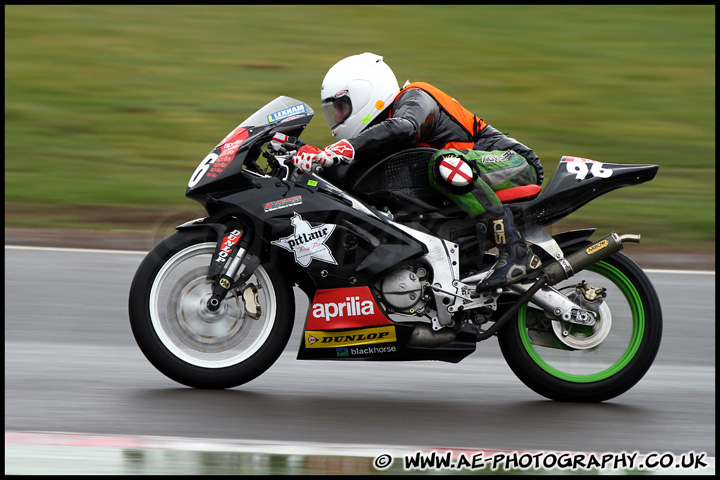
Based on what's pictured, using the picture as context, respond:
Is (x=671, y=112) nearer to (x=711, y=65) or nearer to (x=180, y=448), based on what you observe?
(x=711, y=65)

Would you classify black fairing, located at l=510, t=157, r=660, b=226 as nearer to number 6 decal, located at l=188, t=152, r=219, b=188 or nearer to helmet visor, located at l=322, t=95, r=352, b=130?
helmet visor, located at l=322, t=95, r=352, b=130

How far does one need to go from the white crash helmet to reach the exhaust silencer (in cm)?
119

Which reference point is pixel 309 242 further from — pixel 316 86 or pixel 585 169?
pixel 316 86

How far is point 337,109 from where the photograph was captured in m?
5.10

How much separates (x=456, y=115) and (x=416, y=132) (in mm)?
409

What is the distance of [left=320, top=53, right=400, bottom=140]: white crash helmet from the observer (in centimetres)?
501

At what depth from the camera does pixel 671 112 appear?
12477 millimetres

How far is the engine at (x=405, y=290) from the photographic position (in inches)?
197

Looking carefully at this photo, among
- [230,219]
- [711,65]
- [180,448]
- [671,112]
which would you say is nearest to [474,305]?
[230,219]

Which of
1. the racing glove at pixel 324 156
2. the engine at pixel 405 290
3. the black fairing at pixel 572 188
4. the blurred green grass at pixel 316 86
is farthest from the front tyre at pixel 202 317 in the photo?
the blurred green grass at pixel 316 86

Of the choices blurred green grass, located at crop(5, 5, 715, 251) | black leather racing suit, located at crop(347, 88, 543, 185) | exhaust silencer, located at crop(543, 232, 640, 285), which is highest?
blurred green grass, located at crop(5, 5, 715, 251)

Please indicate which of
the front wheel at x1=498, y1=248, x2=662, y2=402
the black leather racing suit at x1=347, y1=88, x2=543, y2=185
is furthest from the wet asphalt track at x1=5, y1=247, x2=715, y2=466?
the black leather racing suit at x1=347, y1=88, x2=543, y2=185

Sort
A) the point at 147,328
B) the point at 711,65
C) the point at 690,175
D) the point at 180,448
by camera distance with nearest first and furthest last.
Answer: the point at 180,448 < the point at 147,328 < the point at 690,175 < the point at 711,65

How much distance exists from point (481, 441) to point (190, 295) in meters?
1.64
